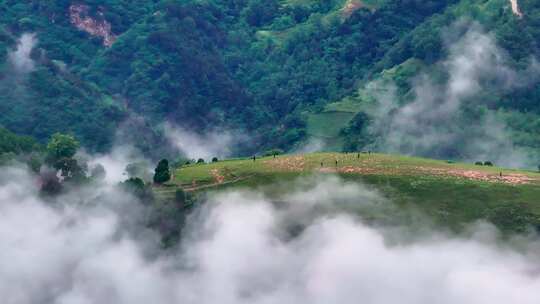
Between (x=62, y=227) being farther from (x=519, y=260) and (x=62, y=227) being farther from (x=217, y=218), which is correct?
(x=519, y=260)

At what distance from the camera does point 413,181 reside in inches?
6176

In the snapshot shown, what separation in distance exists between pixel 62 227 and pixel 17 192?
16.0 m

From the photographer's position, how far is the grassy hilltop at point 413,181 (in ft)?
486

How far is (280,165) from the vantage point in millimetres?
166250

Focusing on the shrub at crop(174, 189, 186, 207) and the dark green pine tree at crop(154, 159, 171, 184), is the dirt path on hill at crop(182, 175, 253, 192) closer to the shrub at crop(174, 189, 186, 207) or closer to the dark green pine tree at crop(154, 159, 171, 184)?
the shrub at crop(174, 189, 186, 207)

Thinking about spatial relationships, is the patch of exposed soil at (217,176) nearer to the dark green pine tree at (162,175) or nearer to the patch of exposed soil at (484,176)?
the dark green pine tree at (162,175)

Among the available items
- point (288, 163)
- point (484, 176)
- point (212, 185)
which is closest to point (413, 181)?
point (484, 176)

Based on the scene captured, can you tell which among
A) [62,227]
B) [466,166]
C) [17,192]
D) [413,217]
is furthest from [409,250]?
[17,192]

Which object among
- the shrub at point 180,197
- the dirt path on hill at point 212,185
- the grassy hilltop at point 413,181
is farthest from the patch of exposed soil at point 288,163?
the shrub at point 180,197

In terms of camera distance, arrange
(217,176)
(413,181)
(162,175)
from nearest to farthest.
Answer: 1. (413,181)
2. (162,175)
3. (217,176)

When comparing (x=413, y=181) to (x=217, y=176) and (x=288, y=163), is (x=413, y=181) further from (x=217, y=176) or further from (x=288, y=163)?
(x=217, y=176)

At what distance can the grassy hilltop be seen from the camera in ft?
486

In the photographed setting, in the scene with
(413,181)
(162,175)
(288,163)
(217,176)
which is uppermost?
(288,163)

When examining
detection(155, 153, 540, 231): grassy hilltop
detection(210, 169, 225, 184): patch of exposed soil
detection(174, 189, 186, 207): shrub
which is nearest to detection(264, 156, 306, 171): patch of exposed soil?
detection(155, 153, 540, 231): grassy hilltop
